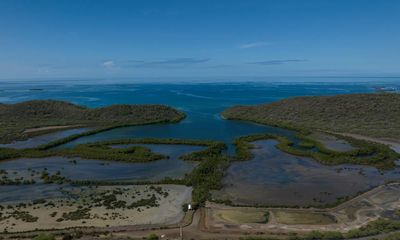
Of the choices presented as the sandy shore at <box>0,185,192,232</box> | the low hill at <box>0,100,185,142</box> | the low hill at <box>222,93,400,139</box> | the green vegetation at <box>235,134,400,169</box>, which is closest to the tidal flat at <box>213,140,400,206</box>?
the green vegetation at <box>235,134,400,169</box>

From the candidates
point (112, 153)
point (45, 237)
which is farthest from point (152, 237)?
point (112, 153)

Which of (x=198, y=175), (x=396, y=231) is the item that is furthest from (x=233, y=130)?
(x=396, y=231)

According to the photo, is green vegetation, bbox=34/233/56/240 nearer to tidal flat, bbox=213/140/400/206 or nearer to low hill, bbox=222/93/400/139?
tidal flat, bbox=213/140/400/206

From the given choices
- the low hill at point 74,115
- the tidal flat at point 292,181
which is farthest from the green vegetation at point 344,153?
the low hill at point 74,115

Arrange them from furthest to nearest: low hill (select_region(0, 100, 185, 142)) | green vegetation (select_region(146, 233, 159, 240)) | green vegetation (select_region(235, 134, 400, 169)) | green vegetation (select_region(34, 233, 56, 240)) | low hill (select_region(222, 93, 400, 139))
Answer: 1. low hill (select_region(0, 100, 185, 142))
2. low hill (select_region(222, 93, 400, 139))
3. green vegetation (select_region(235, 134, 400, 169))
4. green vegetation (select_region(146, 233, 159, 240))
5. green vegetation (select_region(34, 233, 56, 240))

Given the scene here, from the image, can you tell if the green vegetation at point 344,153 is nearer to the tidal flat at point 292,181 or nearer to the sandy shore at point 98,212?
the tidal flat at point 292,181

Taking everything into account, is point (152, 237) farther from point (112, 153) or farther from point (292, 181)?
point (112, 153)
